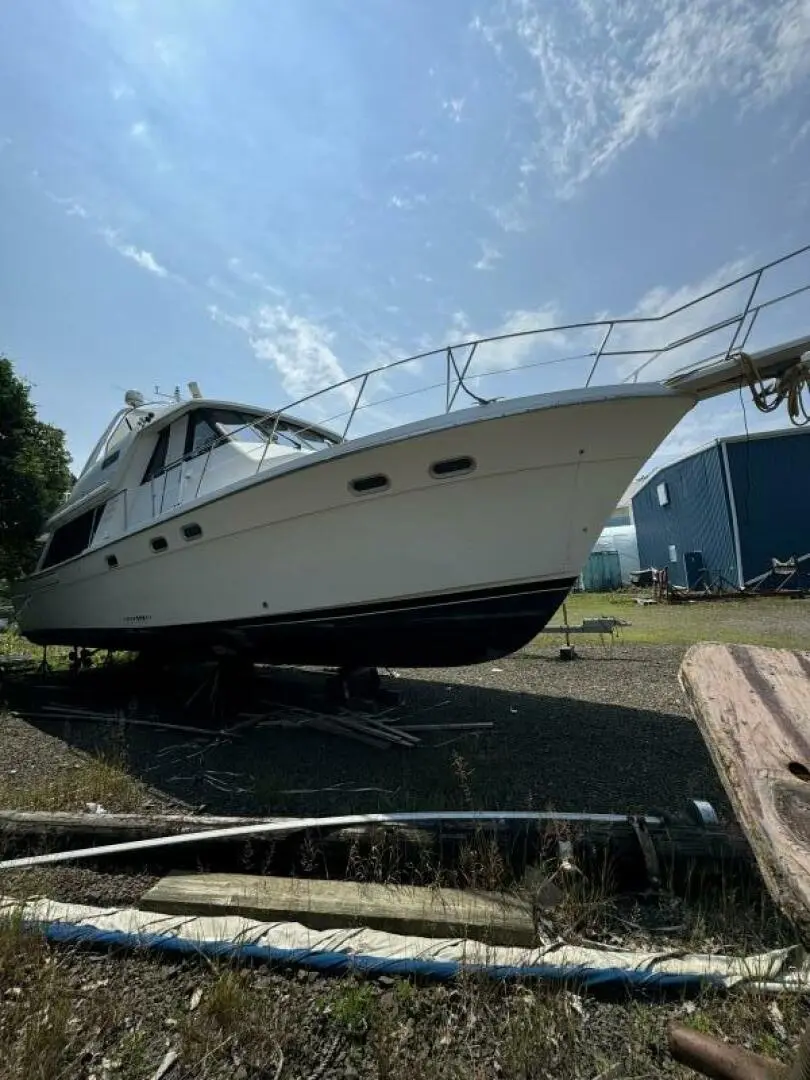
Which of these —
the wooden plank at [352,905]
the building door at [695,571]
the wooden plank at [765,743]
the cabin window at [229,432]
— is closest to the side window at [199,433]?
the cabin window at [229,432]

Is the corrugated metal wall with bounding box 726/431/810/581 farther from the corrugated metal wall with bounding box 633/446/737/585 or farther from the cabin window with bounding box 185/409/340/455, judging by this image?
the cabin window with bounding box 185/409/340/455

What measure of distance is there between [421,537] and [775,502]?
19.1m

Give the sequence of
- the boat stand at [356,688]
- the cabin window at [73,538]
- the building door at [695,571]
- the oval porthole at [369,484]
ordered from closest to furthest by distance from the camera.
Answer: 1. the oval porthole at [369,484]
2. the boat stand at [356,688]
3. the cabin window at [73,538]
4. the building door at [695,571]

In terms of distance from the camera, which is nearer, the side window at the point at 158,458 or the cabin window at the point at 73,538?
the side window at the point at 158,458

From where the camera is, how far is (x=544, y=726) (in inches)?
219

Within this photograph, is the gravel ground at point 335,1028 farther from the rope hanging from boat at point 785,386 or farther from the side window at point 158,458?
the side window at point 158,458

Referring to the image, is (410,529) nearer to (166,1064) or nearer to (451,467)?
(451,467)

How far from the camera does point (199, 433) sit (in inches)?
262

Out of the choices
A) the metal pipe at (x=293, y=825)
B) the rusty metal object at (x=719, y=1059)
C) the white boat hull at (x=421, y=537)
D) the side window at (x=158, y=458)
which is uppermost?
the side window at (x=158, y=458)

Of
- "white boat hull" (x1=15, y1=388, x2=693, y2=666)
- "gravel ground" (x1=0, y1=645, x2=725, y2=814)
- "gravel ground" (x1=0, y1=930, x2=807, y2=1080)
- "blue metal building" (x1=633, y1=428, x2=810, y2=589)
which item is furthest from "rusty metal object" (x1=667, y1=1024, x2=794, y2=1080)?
Answer: "blue metal building" (x1=633, y1=428, x2=810, y2=589)

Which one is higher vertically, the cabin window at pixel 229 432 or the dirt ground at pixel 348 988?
the cabin window at pixel 229 432

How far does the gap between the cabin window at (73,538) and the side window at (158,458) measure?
0.95 m

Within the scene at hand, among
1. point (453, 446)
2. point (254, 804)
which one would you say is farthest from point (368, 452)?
point (254, 804)

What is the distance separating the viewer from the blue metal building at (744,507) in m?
18.8
